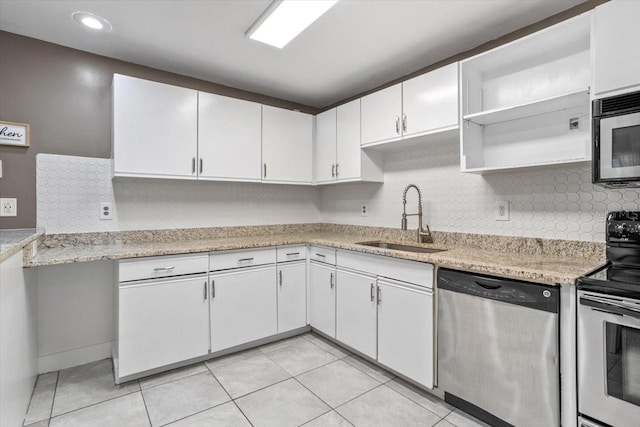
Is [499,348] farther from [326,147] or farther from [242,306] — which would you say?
[326,147]

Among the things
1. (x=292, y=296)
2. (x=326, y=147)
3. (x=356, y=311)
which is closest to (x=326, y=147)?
(x=326, y=147)

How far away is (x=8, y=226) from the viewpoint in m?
2.21

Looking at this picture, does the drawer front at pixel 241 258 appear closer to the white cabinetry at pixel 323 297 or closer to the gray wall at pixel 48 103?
the white cabinetry at pixel 323 297

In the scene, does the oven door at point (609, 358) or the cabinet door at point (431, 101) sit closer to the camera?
the oven door at point (609, 358)

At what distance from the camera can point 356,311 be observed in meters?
2.46

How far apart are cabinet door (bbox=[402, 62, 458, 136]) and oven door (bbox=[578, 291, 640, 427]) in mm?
1339

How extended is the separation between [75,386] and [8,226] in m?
1.20

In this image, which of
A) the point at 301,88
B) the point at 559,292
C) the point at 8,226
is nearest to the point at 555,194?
the point at 559,292

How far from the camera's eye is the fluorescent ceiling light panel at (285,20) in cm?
181

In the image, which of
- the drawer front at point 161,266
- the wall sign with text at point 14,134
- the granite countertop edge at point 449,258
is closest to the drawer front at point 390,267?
the granite countertop edge at point 449,258

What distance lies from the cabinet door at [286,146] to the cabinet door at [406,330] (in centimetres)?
150

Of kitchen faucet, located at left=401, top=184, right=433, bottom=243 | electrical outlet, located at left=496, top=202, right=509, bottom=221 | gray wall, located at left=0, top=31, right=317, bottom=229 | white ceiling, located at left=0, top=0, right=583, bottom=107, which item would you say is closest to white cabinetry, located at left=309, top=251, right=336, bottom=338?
kitchen faucet, located at left=401, top=184, right=433, bottom=243

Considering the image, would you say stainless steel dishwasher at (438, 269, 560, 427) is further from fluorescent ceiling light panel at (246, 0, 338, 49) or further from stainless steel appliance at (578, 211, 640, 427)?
fluorescent ceiling light panel at (246, 0, 338, 49)

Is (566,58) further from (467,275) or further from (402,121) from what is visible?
(467,275)
